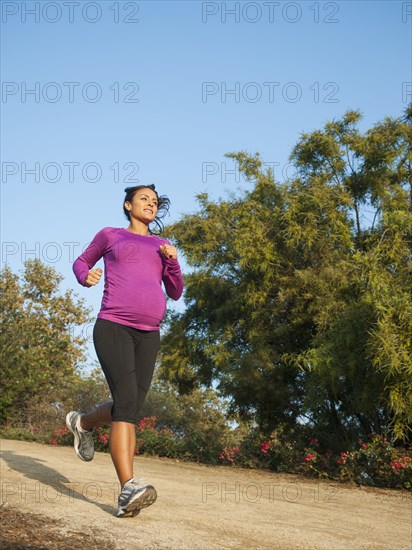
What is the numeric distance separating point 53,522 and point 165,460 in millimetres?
7743

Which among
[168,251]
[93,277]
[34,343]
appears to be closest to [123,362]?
[93,277]

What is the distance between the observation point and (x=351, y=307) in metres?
9.61

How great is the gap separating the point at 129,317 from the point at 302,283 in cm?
729

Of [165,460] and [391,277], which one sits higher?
[391,277]

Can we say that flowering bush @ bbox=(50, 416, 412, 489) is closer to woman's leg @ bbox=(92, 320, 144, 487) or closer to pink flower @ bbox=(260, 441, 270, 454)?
pink flower @ bbox=(260, 441, 270, 454)

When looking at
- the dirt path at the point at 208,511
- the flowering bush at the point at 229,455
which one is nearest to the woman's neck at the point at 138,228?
the dirt path at the point at 208,511

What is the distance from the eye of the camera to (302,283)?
11289 mm

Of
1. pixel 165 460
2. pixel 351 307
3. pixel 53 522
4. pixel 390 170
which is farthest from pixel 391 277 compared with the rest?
pixel 53 522

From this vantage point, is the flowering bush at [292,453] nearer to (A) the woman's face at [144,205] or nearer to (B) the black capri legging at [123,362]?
(B) the black capri legging at [123,362]

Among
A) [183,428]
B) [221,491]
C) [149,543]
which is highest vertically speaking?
[149,543]

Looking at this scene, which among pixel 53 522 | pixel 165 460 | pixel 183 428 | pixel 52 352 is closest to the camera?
pixel 53 522

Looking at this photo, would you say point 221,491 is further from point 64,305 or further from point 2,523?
point 64,305

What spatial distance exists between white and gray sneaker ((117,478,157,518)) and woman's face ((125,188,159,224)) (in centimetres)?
184

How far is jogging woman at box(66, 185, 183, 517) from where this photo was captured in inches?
164
